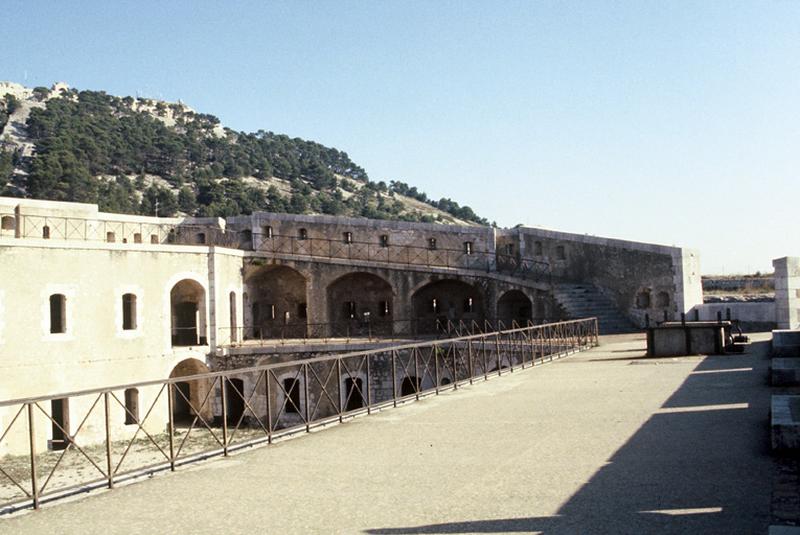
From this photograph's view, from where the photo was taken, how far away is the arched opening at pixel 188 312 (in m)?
26.6

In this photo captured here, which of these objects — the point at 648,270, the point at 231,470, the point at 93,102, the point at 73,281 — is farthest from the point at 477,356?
the point at 93,102

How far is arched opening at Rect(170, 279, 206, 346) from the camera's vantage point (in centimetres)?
2662

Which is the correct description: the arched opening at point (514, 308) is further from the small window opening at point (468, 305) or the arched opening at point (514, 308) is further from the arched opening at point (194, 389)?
the arched opening at point (194, 389)

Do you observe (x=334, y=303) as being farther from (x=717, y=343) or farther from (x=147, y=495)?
(x=147, y=495)

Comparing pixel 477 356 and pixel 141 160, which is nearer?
pixel 477 356

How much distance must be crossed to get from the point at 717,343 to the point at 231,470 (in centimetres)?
1182

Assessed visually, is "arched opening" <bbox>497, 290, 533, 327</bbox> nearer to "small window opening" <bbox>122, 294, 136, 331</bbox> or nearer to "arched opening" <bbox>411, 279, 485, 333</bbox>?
"arched opening" <bbox>411, 279, 485, 333</bbox>

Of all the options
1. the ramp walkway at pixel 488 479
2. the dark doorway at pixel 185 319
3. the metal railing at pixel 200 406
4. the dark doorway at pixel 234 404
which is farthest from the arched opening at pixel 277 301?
the ramp walkway at pixel 488 479

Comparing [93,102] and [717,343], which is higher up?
[93,102]

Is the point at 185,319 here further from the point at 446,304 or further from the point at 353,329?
the point at 446,304

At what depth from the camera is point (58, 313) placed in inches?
880

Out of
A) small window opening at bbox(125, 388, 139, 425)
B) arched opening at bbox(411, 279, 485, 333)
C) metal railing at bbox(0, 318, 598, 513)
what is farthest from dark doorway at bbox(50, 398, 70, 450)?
arched opening at bbox(411, 279, 485, 333)

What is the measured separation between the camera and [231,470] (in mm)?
7031

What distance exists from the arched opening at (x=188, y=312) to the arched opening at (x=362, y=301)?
530cm
